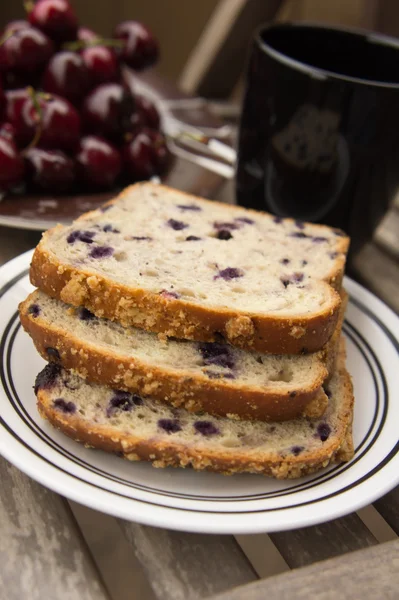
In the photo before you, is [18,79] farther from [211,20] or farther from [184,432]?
[211,20]

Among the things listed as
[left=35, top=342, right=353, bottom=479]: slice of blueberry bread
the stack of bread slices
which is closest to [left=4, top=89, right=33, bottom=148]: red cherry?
the stack of bread slices

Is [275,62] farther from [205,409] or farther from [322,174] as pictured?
[205,409]

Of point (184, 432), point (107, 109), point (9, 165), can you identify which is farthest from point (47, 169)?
point (184, 432)

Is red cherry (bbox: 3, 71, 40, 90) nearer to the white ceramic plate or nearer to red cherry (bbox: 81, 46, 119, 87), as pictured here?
red cherry (bbox: 81, 46, 119, 87)

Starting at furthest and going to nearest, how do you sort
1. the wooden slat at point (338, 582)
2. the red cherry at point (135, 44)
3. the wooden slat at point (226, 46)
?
the wooden slat at point (226, 46), the red cherry at point (135, 44), the wooden slat at point (338, 582)

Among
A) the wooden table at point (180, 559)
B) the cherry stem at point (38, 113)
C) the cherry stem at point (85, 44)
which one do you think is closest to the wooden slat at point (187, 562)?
the wooden table at point (180, 559)

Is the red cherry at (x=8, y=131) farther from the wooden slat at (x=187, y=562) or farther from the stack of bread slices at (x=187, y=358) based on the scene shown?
the wooden slat at (x=187, y=562)
